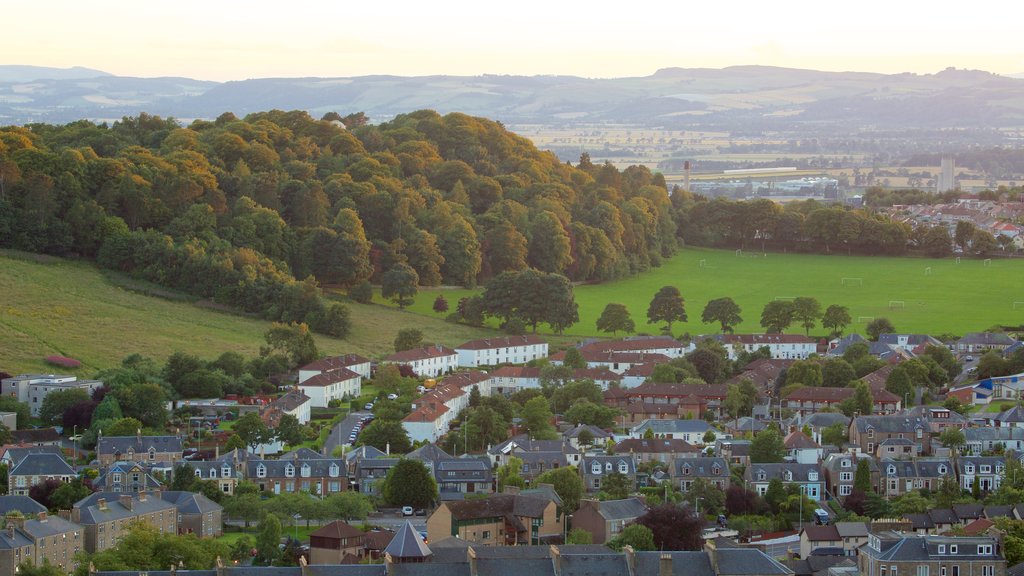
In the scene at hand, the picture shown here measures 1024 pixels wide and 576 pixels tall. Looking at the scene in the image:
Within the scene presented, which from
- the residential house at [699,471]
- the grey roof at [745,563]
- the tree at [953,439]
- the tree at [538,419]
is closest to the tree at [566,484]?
the residential house at [699,471]

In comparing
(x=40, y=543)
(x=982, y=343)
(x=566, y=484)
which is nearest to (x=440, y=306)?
(x=982, y=343)

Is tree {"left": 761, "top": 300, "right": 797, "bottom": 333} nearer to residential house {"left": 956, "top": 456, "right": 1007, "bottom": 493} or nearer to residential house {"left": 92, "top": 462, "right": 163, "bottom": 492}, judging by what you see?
residential house {"left": 956, "top": 456, "right": 1007, "bottom": 493}

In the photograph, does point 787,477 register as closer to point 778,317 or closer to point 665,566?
point 665,566

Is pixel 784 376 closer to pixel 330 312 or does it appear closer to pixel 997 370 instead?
pixel 997 370

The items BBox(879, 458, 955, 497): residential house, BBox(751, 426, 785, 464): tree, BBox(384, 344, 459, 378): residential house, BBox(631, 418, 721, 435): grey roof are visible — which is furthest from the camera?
BBox(384, 344, 459, 378): residential house

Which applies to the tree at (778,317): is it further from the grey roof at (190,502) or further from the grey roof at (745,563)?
the grey roof at (745,563)

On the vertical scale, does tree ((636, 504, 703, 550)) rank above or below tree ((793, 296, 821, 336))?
above

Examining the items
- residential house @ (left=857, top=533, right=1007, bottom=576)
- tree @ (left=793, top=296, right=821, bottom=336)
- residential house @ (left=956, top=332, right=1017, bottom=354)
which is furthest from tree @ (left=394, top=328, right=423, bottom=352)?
residential house @ (left=857, top=533, right=1007, bottom=576)
